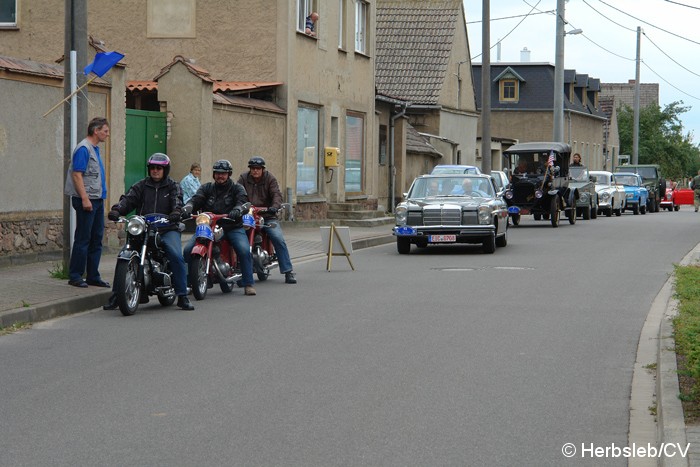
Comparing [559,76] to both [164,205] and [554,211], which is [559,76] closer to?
[554,211]

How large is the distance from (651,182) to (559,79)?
1494 centimetres

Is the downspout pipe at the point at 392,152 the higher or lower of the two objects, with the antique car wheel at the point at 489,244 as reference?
higher

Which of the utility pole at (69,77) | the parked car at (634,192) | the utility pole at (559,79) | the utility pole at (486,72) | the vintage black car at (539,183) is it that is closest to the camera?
the utility pole at (69,77)

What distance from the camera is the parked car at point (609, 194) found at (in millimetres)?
44938

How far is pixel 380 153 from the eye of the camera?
39219mm

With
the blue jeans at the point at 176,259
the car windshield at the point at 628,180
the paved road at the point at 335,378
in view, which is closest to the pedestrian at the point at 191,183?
the paved road at the point at 335,378

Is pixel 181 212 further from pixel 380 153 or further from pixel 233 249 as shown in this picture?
pixel 380 153

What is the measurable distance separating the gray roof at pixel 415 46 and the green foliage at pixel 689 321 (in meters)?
32.9

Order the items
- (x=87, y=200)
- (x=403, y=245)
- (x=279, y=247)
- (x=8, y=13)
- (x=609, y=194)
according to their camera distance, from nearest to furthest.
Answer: (x=87, y=200) < (x=279, y=247) < (x=403, y=245) < (x=8, y=13) < (x=609, y=194)

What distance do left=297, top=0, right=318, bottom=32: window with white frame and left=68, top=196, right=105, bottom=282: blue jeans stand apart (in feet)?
52.6

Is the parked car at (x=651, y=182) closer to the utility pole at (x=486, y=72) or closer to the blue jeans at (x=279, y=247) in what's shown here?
the utility pole at (x=486, y=72)

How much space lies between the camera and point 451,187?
23344 mm

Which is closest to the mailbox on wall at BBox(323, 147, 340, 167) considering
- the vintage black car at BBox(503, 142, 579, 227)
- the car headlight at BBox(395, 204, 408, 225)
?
the vintage black car at BBox(503, 142, 579, 227)

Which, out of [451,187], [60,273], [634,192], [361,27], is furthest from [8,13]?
[634,192]
